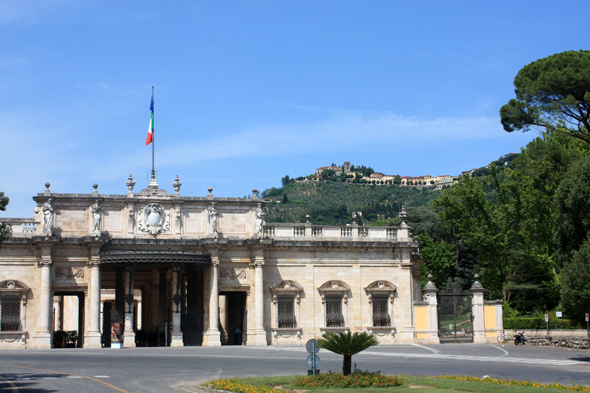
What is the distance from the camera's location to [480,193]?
55312 mm

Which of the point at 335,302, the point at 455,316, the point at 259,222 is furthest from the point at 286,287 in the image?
the point at 455,316

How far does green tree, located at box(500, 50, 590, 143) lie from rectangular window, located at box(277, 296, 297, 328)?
16.0 meters

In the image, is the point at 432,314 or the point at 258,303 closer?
the point at 258,303

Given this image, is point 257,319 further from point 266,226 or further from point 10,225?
point 10,225

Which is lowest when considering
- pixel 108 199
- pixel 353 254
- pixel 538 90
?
pixel 353 254

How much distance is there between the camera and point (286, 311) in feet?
130

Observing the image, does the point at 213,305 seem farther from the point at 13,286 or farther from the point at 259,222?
the point at 13,286

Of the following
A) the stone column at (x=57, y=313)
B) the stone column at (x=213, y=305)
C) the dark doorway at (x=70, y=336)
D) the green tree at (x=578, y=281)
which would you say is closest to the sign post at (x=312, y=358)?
the green tree at (x=578, y=281)

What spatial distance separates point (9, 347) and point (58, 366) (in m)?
14.1

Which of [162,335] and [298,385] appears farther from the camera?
[162,335]

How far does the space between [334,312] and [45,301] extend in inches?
621

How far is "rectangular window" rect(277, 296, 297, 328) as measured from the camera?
1559 inches

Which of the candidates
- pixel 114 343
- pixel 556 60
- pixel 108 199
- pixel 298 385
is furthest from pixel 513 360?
pixel 108 199

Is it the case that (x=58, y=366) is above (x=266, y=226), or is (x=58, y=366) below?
below
